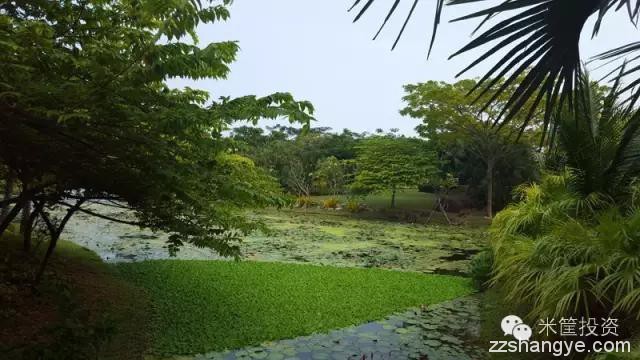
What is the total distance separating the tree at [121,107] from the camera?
2309mm

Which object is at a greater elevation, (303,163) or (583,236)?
(303,163)

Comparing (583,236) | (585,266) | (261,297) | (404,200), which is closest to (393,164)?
(404,200)

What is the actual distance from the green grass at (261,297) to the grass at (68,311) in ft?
0.85

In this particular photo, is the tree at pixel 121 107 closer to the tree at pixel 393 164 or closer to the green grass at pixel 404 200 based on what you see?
the tree at pixel 393 164

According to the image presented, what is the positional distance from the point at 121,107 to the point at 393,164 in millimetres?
17150

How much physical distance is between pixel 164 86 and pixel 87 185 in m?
1.22

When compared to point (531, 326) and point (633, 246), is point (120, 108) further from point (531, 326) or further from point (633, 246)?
point (531, 326)

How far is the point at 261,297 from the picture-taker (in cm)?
547

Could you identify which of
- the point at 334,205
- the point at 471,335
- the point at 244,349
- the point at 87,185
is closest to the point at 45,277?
the point at 87,185

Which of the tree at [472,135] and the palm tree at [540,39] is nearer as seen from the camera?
the palm tree at [540,39]

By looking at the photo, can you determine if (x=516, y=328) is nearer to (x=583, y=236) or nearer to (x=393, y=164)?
(x=583, y=236)

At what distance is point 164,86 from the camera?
3756 millimetres

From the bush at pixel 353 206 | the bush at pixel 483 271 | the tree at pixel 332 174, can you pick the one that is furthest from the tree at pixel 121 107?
the tree at pixel 332 174

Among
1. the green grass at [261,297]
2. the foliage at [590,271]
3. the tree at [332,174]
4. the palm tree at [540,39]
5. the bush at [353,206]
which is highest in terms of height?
the tree at [332,174]
